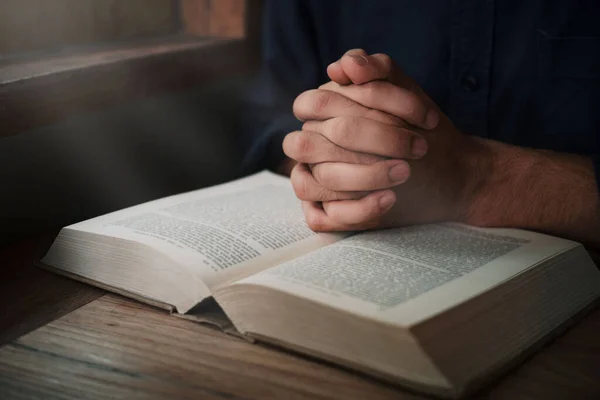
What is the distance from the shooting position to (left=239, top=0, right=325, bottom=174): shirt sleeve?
138 cm

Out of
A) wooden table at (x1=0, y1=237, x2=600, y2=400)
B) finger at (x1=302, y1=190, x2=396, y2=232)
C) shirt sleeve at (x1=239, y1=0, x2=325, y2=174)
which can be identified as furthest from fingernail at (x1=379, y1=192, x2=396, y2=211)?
shirt sleeve at (x1=239, y1=0, x2=325, y2=174)

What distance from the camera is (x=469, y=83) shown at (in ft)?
3.99

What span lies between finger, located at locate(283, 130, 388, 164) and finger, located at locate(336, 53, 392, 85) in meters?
0.08

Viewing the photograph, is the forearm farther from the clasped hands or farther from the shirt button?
the shirt button

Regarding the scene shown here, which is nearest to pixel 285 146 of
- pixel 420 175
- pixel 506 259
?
pixel 420 175

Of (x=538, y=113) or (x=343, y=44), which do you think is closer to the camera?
(x=538, y=113)

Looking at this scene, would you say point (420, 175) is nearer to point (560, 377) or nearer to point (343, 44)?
point (560, 377)

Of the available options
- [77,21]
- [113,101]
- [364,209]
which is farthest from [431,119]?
[77,21]

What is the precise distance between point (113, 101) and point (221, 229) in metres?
0.38

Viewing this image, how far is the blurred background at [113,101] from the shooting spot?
106cm

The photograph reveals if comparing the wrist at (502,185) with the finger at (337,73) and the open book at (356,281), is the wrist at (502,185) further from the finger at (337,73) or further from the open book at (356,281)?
the finger at (337,73)

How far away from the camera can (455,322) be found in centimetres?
64

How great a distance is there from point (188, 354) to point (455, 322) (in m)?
0.25

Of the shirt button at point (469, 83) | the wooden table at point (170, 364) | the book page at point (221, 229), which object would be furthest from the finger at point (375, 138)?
the shirt button at point (469, 83)
